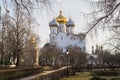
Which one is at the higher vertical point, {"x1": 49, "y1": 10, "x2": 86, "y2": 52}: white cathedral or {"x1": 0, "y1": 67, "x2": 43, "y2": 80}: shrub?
{"x1": 49, "y1": 10, "x2": 86, "y2": 52}: white cathedral

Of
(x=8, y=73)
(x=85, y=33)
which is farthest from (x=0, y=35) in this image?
(x=85, y=33)

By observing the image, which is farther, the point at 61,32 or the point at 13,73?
the point at 61,32

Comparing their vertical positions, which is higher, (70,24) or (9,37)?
(70,24)

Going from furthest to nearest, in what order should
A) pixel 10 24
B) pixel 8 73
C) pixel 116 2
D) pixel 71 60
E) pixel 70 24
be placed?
pixel 70 24 < pixel 71 60 < pixel 10 24 < pixel 8 73 < pixel 116 2

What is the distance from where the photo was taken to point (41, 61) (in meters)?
87.9

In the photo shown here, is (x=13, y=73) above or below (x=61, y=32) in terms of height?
below

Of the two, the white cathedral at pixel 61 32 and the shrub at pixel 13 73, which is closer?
the shrub at pixel 13 73

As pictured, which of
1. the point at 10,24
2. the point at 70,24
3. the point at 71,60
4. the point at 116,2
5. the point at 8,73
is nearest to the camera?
the point at 116,2

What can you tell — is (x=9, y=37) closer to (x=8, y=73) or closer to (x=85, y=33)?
(x=8, y=73)

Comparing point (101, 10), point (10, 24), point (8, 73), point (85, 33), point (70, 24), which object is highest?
point (70, 24)

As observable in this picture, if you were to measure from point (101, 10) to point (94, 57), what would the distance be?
108 metres

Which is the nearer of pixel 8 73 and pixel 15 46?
pixel 8 73

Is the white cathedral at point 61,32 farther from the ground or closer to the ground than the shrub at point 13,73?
farther from the ground

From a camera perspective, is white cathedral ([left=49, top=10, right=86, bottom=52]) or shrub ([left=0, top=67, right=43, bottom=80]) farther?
white cathedral ([left=49, top=10, right=86, bottom=52])
